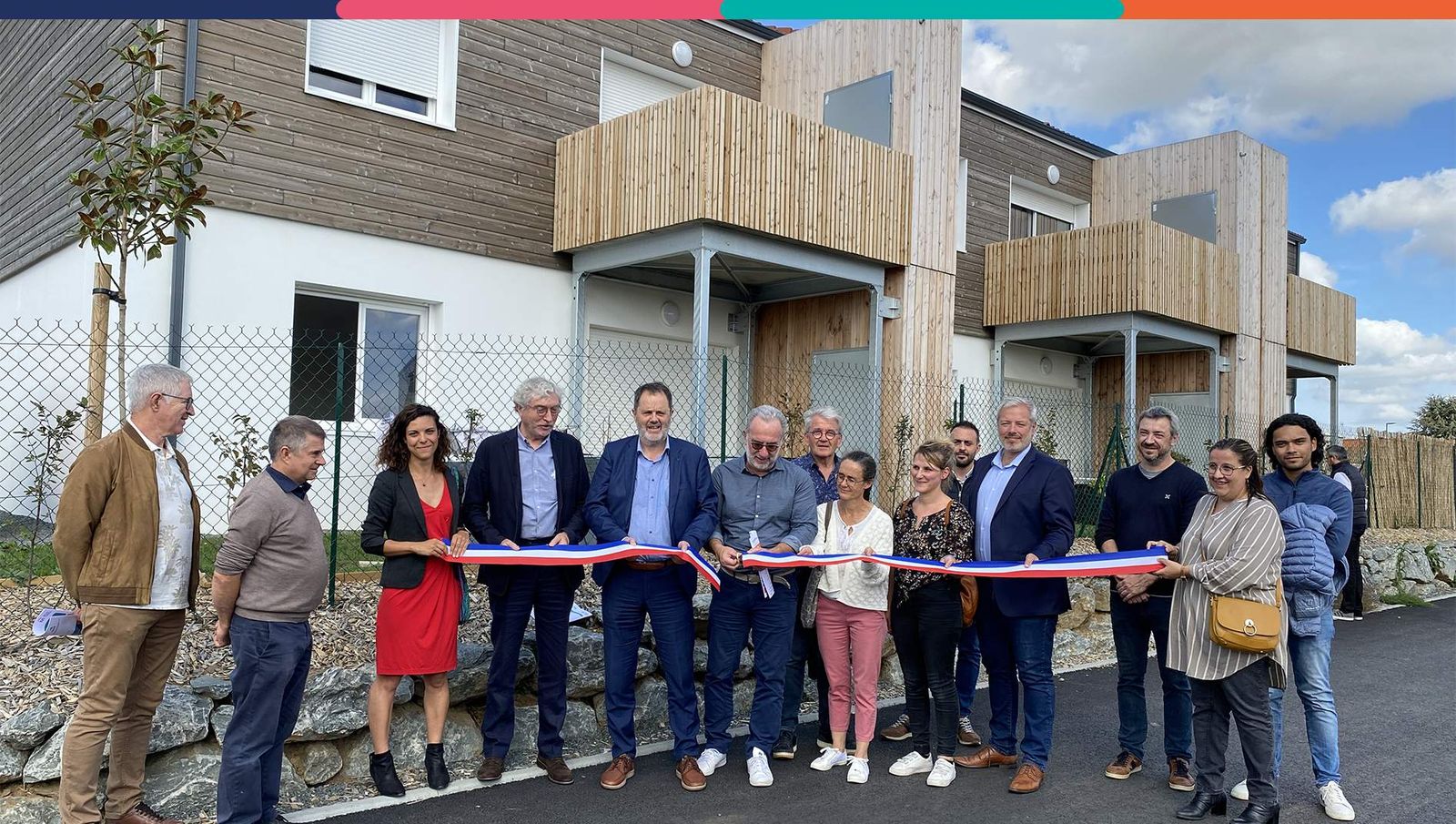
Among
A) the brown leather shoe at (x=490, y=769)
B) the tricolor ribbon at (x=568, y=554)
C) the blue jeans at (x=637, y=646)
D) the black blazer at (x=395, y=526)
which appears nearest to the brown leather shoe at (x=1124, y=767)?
the blue jeans at (x=637, y=646)

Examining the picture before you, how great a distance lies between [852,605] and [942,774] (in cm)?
101

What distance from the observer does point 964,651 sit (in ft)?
21.1

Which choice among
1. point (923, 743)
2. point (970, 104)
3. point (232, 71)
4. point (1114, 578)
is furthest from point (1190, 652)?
point (970, 104)

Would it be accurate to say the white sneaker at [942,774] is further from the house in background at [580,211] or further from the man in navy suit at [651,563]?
the house in background at [580,211]

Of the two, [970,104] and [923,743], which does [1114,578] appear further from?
[970,104]

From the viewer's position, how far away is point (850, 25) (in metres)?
13.4

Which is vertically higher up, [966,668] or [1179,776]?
[966,668]

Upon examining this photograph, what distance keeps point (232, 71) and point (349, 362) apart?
2.99 metres

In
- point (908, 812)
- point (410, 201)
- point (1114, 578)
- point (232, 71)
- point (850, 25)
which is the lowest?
point (908, 812)

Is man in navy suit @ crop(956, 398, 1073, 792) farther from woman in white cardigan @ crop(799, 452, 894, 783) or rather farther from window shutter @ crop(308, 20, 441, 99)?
window shutter @ crop(308, 20, 441, 99)

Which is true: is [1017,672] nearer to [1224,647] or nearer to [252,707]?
[1224,647]

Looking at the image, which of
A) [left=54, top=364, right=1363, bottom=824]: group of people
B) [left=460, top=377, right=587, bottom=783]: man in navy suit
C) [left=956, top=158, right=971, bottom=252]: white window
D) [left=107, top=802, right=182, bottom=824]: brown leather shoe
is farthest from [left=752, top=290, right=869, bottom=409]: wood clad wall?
[left=107, top=802, right=182, bottom=824]: brown leather shoe

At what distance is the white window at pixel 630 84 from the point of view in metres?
12.3

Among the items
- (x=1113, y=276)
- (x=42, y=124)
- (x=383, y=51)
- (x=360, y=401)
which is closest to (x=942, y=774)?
(x=360, y=401)
